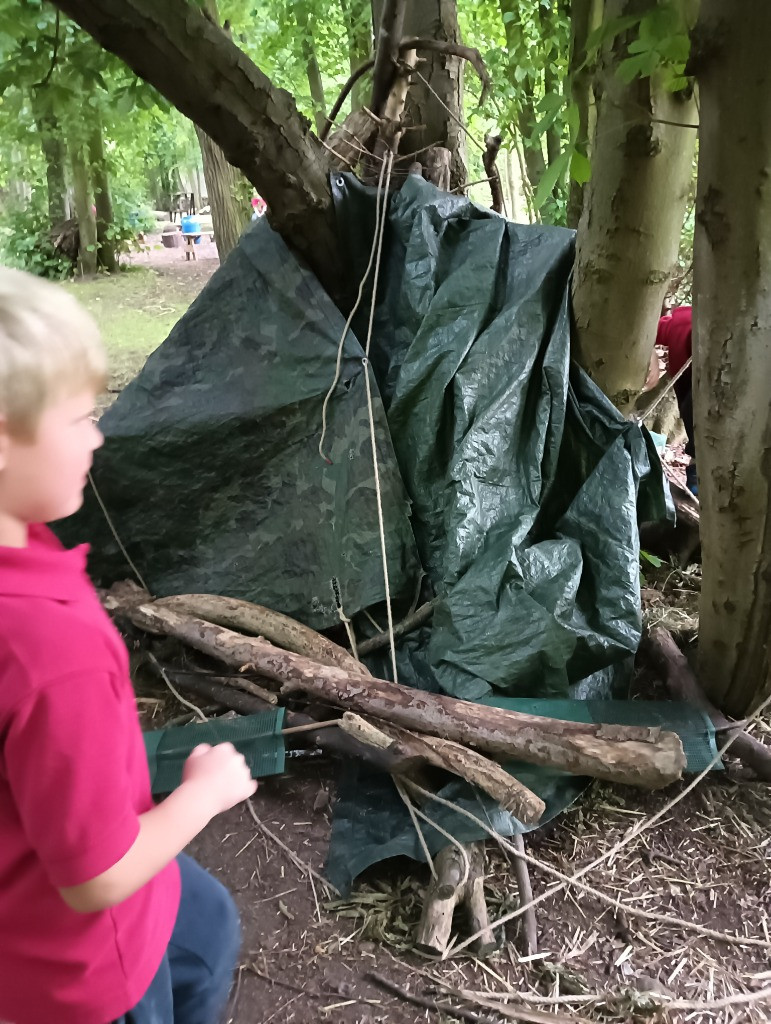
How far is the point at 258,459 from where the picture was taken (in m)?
2.92

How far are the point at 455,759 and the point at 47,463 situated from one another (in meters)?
1.60

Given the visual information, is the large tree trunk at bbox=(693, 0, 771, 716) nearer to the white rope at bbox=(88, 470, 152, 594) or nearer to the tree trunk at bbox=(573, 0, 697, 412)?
the tree trunk at bbox=(573, 0, 697, 412)

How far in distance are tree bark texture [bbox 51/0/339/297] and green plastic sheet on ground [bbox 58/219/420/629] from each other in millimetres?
192

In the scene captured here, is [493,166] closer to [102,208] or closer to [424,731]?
[424,731]

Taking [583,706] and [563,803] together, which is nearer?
[563,803]

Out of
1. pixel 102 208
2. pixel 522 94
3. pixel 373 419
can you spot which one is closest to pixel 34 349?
pixel 373 419

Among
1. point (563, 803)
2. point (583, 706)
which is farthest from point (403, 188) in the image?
point (563, 803)

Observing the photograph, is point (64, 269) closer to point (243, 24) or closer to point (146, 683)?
point (243, 24)

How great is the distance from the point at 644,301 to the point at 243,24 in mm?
6307

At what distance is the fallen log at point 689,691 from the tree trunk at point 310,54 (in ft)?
15.0

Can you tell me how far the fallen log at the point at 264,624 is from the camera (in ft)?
8.36

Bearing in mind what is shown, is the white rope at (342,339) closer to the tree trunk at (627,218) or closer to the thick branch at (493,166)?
the thick branch at (493,166)

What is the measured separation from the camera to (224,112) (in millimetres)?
2422

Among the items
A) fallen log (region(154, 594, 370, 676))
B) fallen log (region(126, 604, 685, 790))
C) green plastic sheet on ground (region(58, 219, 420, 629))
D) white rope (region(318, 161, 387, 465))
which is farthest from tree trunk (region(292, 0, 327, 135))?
fallen log (region(126, 604, 685, 790))
